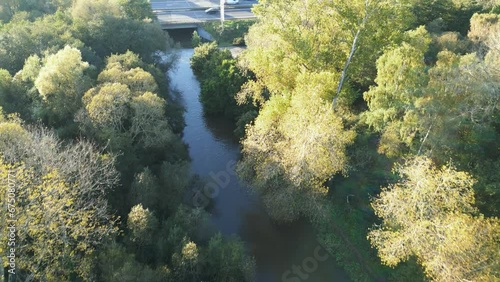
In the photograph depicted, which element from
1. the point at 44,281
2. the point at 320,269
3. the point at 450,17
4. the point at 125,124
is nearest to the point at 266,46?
the point at 125,124

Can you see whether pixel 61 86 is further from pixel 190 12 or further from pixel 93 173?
pixel 190 12

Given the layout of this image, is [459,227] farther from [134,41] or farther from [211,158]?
[134,41]

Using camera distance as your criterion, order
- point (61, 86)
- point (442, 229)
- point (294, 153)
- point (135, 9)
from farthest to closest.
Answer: point (135, 9) → point (61, 86) → point (294, 153) → point (442, 229)

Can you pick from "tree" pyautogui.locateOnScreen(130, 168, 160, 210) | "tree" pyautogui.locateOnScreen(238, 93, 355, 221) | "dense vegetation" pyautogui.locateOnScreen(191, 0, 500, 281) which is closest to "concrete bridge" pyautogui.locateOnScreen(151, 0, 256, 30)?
"dense vegetation" pyautogui.locateOnScreen(191, 0, 500, 281)

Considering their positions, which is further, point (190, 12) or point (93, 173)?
point (190, 12)

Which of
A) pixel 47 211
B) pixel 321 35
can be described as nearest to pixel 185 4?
pixel 321 35

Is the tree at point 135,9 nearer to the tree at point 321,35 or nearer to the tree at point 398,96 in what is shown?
the tree at point 321,35
